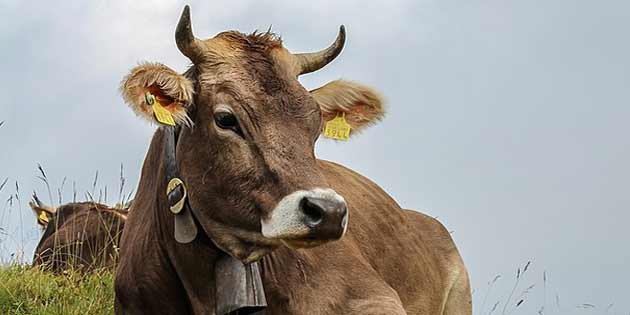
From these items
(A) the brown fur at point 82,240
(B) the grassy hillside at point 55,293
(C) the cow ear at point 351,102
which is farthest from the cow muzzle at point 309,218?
(A) the brown fur at point 82,240

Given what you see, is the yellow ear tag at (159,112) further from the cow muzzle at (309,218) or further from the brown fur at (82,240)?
the brown fur at (82,240)

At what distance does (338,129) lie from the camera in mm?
6586

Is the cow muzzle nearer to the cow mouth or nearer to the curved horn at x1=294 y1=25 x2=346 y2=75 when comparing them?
the cow mouth

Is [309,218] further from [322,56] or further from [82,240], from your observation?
[82,240]

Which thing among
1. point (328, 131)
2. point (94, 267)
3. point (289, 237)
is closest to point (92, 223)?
point (94, 267)

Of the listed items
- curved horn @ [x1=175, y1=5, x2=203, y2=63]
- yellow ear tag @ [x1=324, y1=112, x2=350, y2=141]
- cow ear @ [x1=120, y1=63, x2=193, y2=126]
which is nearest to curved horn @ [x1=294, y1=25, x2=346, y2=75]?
yellow ear tag @ [x1=324, y1=112, x2=350, y2=141]

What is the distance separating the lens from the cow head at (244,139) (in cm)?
516

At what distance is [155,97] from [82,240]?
5230 millimetres

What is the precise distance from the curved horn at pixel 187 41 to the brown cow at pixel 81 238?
358 cm

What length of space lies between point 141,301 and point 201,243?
51cm

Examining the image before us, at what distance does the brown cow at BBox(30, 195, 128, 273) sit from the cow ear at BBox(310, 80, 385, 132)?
10.3 feet

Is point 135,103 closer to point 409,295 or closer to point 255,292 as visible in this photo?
point 255,292

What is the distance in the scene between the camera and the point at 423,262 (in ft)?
26.6

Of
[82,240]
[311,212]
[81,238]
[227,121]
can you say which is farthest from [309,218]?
[81,238]
